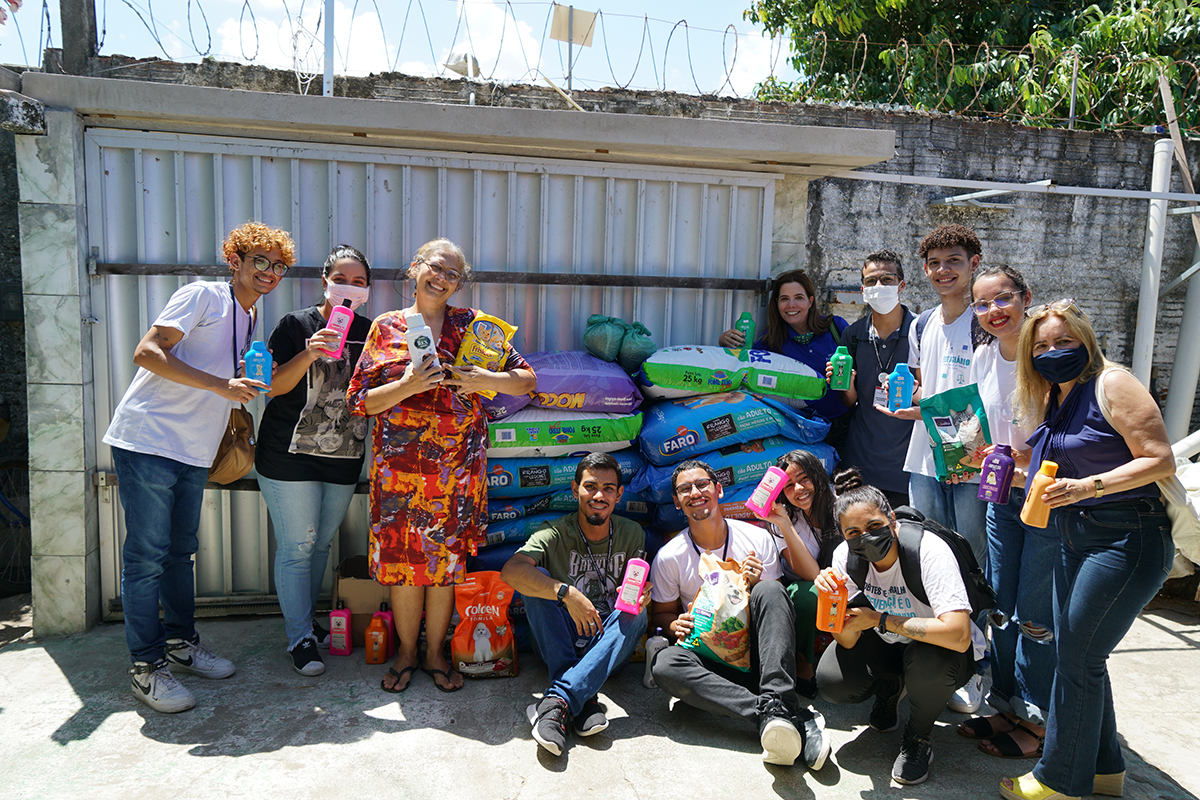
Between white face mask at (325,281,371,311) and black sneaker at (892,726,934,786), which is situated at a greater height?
white face mask at (325,281,371,311)

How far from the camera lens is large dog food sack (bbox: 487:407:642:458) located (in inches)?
160

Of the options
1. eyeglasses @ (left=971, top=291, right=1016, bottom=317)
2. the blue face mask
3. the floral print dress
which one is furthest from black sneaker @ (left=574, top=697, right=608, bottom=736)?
eyeglasses @ (left=971, top=291, right=1016, bottom=317)

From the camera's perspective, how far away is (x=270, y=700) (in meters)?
3.50

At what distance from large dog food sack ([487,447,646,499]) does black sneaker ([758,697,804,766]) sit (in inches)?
59.7

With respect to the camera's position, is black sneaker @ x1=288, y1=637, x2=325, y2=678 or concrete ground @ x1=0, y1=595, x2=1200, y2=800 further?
black sneaker @ x1=288, y1=637, x2=325, y2=678

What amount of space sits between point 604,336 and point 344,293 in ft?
4.81

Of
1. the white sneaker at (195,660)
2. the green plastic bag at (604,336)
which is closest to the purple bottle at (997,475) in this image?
the green plastic bag at (604,336)

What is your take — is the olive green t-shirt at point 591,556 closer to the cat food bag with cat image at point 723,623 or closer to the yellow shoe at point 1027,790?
the cat food bag with cat image at point 723,623

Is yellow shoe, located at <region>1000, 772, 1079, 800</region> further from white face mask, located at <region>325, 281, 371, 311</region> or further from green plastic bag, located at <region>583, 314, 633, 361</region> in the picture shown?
white face mask, located at <region>325, 281, 371, 311</region>

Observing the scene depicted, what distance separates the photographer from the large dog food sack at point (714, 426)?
4.14 metres

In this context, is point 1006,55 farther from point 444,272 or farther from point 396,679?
point 396,679

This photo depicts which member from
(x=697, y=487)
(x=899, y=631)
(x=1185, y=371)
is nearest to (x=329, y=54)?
(x=697, y=487)

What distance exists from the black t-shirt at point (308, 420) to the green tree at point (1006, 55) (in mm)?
4809

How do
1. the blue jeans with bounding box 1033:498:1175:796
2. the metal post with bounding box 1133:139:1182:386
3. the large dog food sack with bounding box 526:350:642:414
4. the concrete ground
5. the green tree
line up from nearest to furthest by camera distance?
the blue jeans with bounding box 1033:498:1175:796 < the concrete ground < the large dog food sack with bounding box 526:350:642:414 < the metal post with bounding box 1133:139:1182:386 < the green tree
